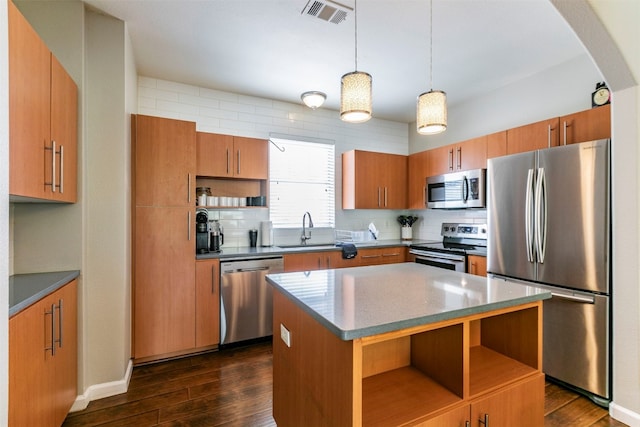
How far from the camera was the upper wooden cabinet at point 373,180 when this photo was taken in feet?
13.9

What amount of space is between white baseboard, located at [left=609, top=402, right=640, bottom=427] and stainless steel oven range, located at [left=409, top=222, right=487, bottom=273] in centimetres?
140

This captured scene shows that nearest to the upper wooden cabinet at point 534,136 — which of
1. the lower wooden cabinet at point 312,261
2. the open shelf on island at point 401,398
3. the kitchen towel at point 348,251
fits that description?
the kitchen towel at point 348,251

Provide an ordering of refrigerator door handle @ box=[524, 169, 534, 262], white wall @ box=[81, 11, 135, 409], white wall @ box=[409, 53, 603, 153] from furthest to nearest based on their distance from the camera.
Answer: white wall @ box=[409, 53, 603, 153] < refrigerator door handle @ box=[524, 169, 534, 262] < white wall @ box=[81, 11, 135, 409]

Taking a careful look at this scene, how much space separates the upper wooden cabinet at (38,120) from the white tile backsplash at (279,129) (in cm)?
142

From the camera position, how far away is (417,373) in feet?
4.93

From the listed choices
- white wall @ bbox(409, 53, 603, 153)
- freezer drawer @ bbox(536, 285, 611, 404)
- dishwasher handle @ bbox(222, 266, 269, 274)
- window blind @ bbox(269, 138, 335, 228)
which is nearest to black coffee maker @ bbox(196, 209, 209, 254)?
dishwasher handle @ bbox(222, 266, 269, 274)

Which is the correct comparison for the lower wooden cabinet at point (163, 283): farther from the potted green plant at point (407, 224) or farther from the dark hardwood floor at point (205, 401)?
the potted green plant at point (407, 224)

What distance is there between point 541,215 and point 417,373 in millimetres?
1799

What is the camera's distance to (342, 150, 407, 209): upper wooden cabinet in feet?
13.9

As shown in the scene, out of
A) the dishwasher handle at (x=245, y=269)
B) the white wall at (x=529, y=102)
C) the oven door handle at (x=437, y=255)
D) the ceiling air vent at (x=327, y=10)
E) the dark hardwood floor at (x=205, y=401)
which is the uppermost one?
the ceiling air vent at (x=327, y=10)

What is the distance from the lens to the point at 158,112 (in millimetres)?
3402

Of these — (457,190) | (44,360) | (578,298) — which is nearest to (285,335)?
(44,360)
